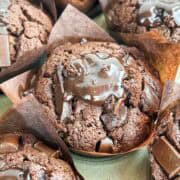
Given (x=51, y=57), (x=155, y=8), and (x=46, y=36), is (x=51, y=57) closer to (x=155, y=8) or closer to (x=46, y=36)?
(x=46, y=36)

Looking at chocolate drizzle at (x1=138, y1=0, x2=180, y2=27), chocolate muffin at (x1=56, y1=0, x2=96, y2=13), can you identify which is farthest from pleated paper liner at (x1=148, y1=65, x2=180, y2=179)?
chocolate muffin at (x1=56, y1=0, x2=96, y2=13)

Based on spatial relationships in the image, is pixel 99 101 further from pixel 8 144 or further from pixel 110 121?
pixel 8 144

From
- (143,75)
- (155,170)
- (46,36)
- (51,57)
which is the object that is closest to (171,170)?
(155,170)

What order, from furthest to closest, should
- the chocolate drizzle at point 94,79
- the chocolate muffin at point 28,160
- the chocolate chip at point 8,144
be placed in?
the chocolate drizzle at point 94,79
the chocolate chip at point 8,144
the chocolate muffin at point 28,160

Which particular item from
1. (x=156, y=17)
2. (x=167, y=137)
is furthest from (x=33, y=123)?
(x=156, y=17)

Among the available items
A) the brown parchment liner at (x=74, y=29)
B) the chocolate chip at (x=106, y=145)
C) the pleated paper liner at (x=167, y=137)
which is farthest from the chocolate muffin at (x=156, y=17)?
the chocolate chip at (x=106, y=145)

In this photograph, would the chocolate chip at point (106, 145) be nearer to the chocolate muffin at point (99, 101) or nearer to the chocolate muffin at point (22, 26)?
the chocolate muffin at point (99, 101)
